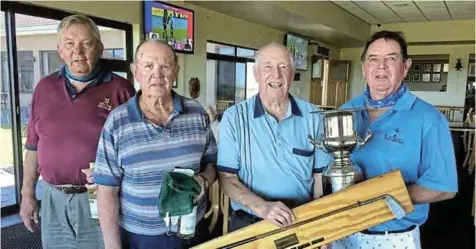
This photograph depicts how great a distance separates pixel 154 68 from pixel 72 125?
1.55 ft

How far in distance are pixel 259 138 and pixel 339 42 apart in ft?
29.6

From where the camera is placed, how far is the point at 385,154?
4.28 feet

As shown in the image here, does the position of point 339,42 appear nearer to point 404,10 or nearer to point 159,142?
point 404,10

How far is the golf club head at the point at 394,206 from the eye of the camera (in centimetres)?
117

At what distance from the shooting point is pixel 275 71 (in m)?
1.30

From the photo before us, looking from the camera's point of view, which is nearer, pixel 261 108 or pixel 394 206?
pixel 394 206

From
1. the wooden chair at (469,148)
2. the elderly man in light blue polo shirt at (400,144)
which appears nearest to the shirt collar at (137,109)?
the elderly man in light blue polo shirt at (400,144)

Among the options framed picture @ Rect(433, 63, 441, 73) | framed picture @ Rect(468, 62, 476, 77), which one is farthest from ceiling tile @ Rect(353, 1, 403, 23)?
framed picture @ Rect(468, 62, 476, 77)

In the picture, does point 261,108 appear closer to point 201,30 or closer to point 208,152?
point 208,152

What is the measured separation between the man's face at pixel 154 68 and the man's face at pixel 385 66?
27.1 inches

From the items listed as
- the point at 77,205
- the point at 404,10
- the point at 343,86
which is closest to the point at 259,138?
the point at 77,205

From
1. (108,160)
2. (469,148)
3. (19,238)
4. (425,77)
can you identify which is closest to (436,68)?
(425,77)

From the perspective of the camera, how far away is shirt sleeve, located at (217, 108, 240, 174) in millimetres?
1311

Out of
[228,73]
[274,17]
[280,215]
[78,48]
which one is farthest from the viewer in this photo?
[228,73]
